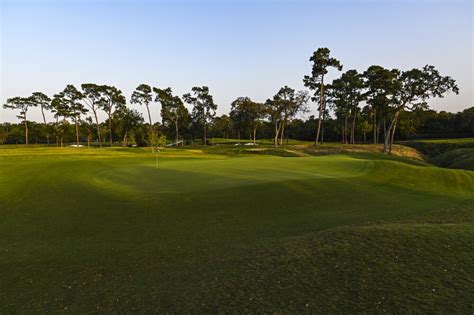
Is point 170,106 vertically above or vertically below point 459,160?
above

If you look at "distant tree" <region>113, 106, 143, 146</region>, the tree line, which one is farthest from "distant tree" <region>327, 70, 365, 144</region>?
"distant tree" <region>113, 106, 143, 146</region>

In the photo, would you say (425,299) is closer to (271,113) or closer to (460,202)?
(460,202)

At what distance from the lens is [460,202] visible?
1641 cm

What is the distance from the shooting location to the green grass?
6129mm

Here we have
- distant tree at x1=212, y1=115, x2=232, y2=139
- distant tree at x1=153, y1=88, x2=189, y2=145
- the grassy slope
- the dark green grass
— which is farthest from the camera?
distant tree at x1=212, y1=115, x2=232, y2=139

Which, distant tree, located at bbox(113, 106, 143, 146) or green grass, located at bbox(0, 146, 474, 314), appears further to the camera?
distant tree, located at bbox(113, 106, 143, 146)

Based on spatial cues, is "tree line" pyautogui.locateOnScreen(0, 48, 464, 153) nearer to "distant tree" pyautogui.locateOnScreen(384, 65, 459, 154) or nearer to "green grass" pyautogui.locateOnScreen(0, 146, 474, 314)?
"distant tree" pyautogui.locateOnScreen(384, 65, 459, 154)

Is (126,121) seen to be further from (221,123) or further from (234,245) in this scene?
(234,245)

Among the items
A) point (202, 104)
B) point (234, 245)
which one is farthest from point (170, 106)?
point (234, 245)

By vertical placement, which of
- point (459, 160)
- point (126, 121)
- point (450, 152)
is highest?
point (126, 121)

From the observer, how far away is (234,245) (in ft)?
33.2

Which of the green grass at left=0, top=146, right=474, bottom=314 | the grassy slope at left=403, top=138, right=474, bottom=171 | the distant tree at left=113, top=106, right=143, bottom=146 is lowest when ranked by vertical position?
the green grass at left=0, top=146, right=474, bottom=314

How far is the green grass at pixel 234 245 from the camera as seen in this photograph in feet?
20.1

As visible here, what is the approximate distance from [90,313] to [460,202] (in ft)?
60.1
